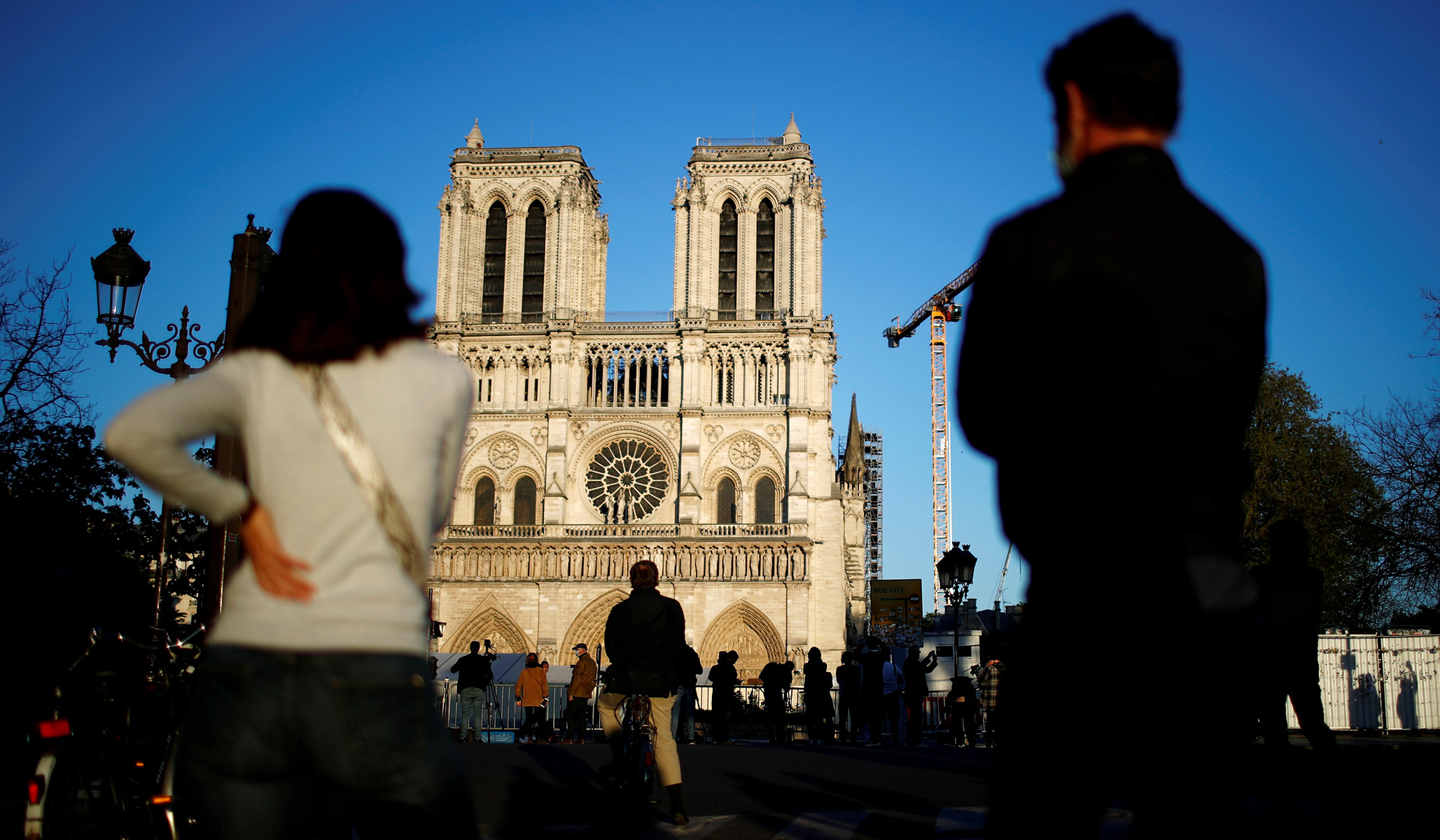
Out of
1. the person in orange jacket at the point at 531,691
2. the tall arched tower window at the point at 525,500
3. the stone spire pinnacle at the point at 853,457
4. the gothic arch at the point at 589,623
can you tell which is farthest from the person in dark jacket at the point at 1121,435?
the stone spire pinnacle at the point at 853,457

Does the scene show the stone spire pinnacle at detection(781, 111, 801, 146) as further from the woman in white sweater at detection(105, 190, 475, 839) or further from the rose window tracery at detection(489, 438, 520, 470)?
the woman in white sweater at detection(105, 190, 475, 839)

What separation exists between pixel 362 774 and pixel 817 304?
39.4m

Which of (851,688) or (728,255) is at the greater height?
(728,255)

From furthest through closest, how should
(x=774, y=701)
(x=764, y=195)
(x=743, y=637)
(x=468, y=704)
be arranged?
(x=764, y=195), (x=743, y=637), (x=774, y=701), (x=468, y=704)

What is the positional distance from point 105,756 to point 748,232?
38.2 meters

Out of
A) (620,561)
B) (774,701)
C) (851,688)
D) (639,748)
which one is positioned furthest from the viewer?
(620,561)

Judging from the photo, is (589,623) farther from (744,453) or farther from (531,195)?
(531,195)

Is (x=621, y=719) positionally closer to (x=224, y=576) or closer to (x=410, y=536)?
(x=224, y=576)

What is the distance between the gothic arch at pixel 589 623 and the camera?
38812mm

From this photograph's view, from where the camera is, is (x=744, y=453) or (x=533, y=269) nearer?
(x=744, y=453)

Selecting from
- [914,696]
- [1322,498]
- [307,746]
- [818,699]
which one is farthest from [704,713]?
[307,746]

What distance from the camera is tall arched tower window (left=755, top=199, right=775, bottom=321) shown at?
41750 mm

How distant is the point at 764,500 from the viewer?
40.2 meters

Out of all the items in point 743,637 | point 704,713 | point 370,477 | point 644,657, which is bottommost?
point 704,713
